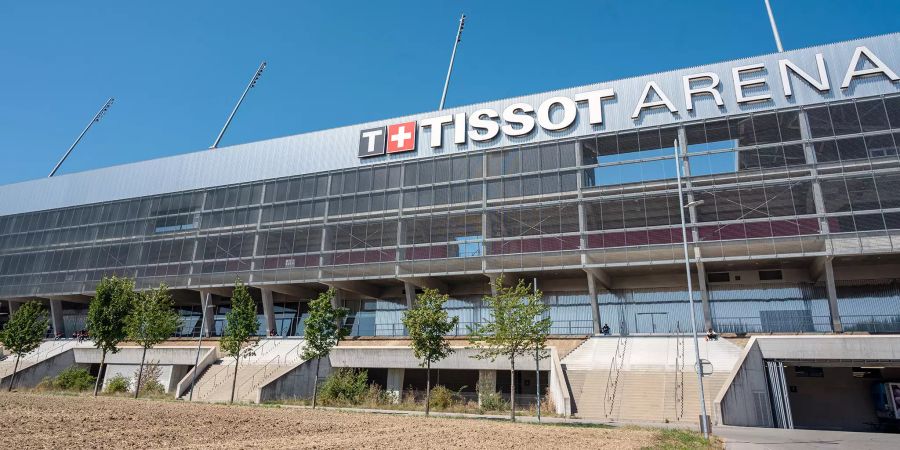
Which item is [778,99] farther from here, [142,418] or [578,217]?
[142,418]

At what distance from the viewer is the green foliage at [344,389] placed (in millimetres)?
31672

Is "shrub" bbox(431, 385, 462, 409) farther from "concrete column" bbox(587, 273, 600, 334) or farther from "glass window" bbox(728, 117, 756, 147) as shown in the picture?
"glass window" bbox(728, 117, 756, 147)

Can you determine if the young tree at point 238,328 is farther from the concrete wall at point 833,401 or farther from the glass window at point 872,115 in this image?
the glass window at point 872,115

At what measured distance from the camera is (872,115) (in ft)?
116

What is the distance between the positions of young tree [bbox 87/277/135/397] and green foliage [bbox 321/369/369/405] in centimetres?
1496

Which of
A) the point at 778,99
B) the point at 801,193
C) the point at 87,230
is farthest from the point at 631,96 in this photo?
the point at 87,230

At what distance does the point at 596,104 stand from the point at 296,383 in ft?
97.1

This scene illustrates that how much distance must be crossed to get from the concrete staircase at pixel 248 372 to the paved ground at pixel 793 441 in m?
26.0

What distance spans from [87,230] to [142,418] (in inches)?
1995

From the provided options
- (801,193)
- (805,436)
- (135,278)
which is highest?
(801,193)

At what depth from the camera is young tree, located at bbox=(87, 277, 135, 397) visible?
35531 mm

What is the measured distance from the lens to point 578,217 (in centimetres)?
4028

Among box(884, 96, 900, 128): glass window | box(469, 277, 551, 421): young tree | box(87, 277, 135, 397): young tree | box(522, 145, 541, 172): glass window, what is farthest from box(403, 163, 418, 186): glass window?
box(884, 96, 900, 128): glass window

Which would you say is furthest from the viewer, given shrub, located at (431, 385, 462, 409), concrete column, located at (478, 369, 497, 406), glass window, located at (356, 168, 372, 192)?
glass window, located at (356, 168, 372, 192)
